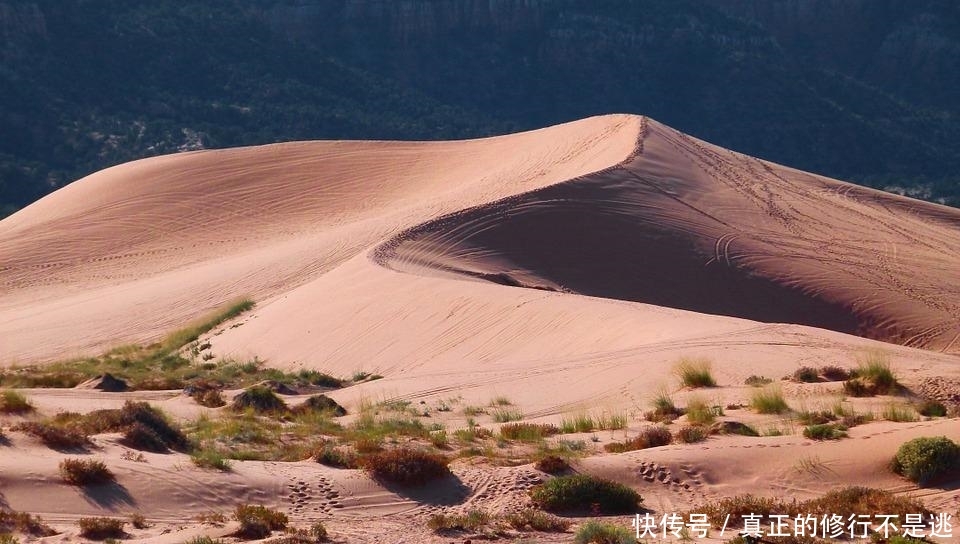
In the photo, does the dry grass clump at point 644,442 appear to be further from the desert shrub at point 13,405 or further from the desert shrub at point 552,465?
the desert shrub at point 13,405

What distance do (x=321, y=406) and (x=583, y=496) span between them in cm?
623

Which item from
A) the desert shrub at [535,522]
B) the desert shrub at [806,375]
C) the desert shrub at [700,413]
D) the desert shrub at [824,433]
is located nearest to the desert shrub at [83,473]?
the desert shrub at [535,522]

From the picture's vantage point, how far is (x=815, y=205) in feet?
105

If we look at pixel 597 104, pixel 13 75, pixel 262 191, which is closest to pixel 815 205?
pixel 262 191

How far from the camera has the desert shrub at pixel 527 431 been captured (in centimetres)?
1225

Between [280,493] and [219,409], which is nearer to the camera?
[280,493]

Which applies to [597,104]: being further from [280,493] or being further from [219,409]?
[280,493]

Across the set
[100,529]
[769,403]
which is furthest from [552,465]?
[100,529]

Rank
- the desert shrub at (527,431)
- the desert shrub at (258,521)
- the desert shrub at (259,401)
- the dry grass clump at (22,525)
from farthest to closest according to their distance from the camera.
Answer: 1. the desert shrub at (259,401)
2. the desert shrub at (527,431)
3. the desert shrub at (258,521)
4. the dry grass clump at (22,525)

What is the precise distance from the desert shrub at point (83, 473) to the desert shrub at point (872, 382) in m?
7.44

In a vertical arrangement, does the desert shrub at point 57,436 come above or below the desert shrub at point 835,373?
above

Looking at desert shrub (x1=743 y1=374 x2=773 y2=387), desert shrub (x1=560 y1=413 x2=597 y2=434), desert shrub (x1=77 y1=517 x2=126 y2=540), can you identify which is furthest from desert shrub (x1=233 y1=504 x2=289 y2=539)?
desert shrub (x1=743 y1=374 x2=773 y2=387)

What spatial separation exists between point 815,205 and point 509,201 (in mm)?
8720

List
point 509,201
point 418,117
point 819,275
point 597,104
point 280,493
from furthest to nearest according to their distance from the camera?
point 597,104 → point 418,117 → point 509,201 → point 819,275 → point 280,493
